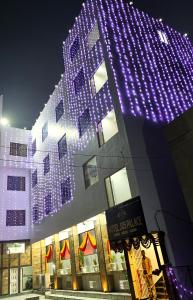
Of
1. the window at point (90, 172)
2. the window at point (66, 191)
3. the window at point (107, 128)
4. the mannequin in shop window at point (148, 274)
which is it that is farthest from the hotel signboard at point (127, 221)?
the window at point (66, 191)

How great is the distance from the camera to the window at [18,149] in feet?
75.5

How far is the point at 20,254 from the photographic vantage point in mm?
20484

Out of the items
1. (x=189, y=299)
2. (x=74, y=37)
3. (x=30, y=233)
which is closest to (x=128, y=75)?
(x=74, y=37)

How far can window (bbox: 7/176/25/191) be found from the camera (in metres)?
21.9

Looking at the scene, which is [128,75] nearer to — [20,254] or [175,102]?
[175,102]

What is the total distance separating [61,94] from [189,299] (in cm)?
1494

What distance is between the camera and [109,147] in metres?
12.3

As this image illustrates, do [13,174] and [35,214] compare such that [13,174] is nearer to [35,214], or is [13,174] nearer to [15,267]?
[35,214]

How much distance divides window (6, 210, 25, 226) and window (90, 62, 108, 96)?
12328mm

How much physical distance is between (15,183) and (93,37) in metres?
13.6

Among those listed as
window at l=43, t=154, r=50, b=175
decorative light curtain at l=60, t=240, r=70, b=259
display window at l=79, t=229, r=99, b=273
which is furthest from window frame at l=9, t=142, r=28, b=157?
display window at l=79, t=229, r=99, b=273

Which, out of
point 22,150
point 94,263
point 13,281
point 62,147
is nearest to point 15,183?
point 22,150

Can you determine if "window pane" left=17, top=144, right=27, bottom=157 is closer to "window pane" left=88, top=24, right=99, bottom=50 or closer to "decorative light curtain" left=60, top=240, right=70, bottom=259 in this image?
"decorative light curtain" left=60, top=240, right=70, bottom=259

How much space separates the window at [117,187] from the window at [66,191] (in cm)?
424
